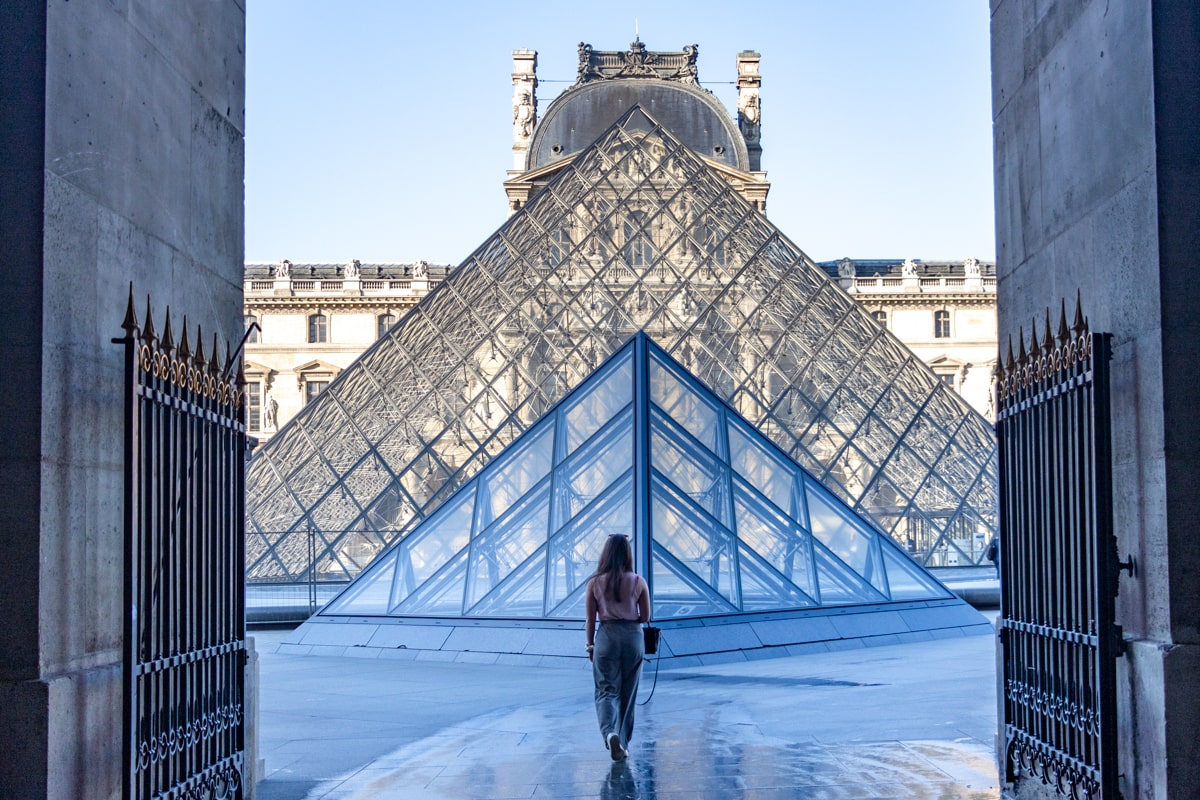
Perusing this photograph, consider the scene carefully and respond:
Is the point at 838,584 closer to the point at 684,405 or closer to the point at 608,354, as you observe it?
the point at 684,405

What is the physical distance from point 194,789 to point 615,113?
52.8 metres

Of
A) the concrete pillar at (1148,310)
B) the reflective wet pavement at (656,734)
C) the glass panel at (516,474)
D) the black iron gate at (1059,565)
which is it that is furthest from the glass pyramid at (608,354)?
the concrete pillar at (1148,310)

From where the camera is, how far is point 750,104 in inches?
2404

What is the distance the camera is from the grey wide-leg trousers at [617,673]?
669 cm

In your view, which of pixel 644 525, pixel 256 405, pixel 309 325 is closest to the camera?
pixel 644 525

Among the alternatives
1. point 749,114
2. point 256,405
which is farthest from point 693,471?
point 749,114

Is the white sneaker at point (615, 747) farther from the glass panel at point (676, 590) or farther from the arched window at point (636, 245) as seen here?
the arched window at point (636, 245)

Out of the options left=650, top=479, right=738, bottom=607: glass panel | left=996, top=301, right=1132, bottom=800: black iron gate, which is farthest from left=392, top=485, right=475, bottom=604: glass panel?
left=996, top=301, right=1132, bottom=800: black iron gate

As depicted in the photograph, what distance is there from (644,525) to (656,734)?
15.2 feet

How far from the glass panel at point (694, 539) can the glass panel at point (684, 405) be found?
111cm

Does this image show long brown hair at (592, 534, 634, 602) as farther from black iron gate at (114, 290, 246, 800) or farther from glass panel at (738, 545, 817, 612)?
glass panel at (738, 545, 817, 612)

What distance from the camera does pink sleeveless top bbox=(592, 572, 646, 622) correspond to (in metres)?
6.88

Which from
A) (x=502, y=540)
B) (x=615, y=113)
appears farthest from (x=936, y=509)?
(x=615, y=113)

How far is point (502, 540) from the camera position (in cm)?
1300
